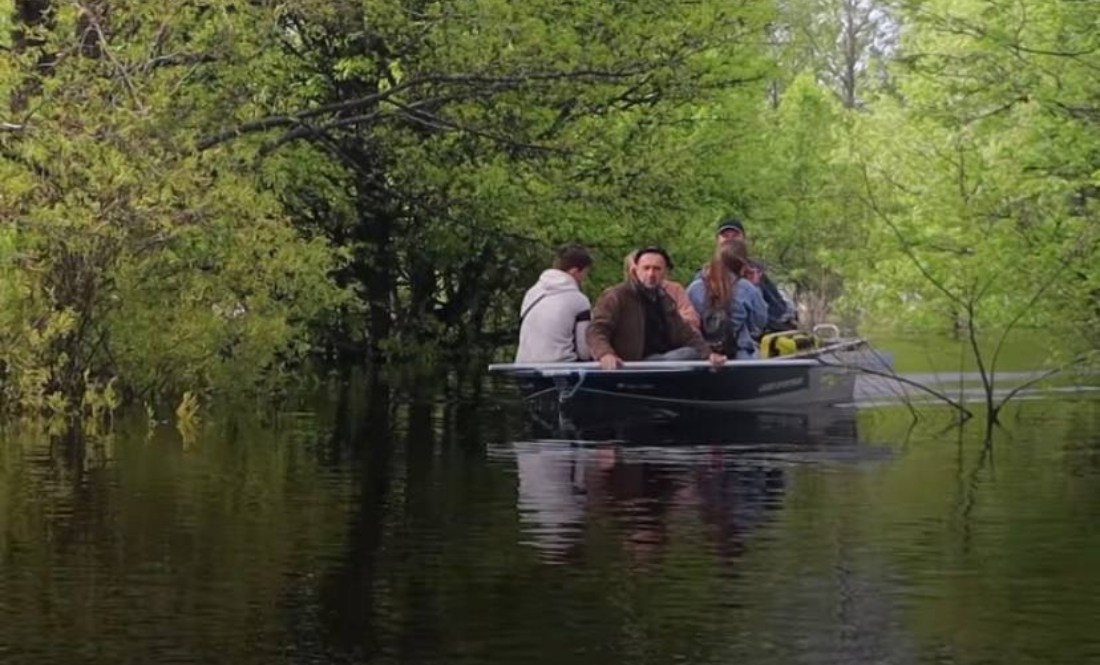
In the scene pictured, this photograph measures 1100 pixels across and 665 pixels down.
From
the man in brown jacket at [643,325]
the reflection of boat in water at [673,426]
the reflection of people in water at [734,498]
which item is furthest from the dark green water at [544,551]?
the man in brown jacket at [643,325]

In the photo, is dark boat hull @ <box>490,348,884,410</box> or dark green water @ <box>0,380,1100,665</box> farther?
dark boat hull @ <box>490,348,884,410</box>

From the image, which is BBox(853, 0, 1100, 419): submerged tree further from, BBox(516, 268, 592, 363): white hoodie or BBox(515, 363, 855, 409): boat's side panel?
BBox(516, 268, 592, 363): white hoodie

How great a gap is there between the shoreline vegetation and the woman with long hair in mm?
1269

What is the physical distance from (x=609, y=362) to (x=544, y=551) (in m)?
10.1

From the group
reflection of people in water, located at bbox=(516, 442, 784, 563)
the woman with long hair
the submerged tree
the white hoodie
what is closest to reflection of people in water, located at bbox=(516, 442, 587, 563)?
reflection of people in water, located at bbox=(516, 442, 784, 563)

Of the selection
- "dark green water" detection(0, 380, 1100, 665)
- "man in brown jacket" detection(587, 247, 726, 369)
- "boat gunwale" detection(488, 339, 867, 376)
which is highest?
"man in brown jacket" detection(587, 247, 726, 369)

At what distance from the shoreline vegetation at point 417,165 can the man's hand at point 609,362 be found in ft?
10.5

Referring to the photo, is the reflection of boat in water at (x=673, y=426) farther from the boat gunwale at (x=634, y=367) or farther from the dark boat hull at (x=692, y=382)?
the boat gunwale at (x=634, y=367)

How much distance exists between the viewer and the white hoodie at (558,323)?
24.2 metres

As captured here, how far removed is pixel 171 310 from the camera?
2348cm

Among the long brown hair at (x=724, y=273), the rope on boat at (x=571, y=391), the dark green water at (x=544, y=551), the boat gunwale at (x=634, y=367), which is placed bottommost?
the dark green water at (x=544, y=551)

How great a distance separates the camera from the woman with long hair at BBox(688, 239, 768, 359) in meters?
25.0

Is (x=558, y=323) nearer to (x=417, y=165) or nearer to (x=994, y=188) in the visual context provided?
(x=994, y=188)

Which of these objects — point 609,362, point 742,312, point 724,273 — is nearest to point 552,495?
point 609,362
